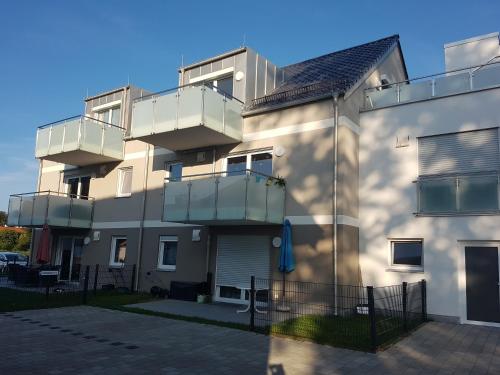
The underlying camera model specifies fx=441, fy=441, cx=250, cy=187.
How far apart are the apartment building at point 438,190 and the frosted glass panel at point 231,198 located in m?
3.76

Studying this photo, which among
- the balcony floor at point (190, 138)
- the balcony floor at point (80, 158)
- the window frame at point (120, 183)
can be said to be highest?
the balcony floor at point (80, 158)

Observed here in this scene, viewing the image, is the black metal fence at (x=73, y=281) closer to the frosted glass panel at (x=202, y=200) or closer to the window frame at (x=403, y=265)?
the frosted glass panel at (x=202, y=200)

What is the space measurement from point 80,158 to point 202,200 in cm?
822

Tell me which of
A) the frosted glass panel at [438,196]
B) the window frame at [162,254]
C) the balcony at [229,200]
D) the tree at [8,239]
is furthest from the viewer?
the tree at [8,239]

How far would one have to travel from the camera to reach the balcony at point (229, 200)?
12039 millimetres

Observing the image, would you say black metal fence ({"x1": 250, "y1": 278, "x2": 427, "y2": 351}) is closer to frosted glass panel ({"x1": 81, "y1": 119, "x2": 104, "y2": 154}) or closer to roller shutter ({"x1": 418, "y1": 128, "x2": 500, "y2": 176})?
roller shutter ({"x1": 418, "y1": 128, "x2": 500, "y2": 176})

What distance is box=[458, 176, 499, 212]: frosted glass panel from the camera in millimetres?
11219

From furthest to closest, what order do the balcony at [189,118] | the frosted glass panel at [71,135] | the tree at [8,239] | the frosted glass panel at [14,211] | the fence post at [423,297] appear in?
the tree at [8,239], the frosted glass panel at [14,211], the frosted glass panel at [71,135], the balcony at [189,118], the fence post at [423,297]

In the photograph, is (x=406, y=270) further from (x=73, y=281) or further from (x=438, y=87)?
(x=73, y=281)

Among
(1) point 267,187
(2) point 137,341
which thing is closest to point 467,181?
(1) point 267,187

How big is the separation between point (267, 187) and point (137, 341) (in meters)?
5.70

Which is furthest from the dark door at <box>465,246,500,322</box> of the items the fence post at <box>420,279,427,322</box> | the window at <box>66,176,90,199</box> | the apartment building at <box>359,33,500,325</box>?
the window at <box>66,176,90,199</box>

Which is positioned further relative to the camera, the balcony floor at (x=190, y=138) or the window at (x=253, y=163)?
the window at (x=253, y=163)

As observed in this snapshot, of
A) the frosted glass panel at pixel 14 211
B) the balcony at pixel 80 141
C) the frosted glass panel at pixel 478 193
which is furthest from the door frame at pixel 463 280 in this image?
the frosted glass panel at pixel 14 211
